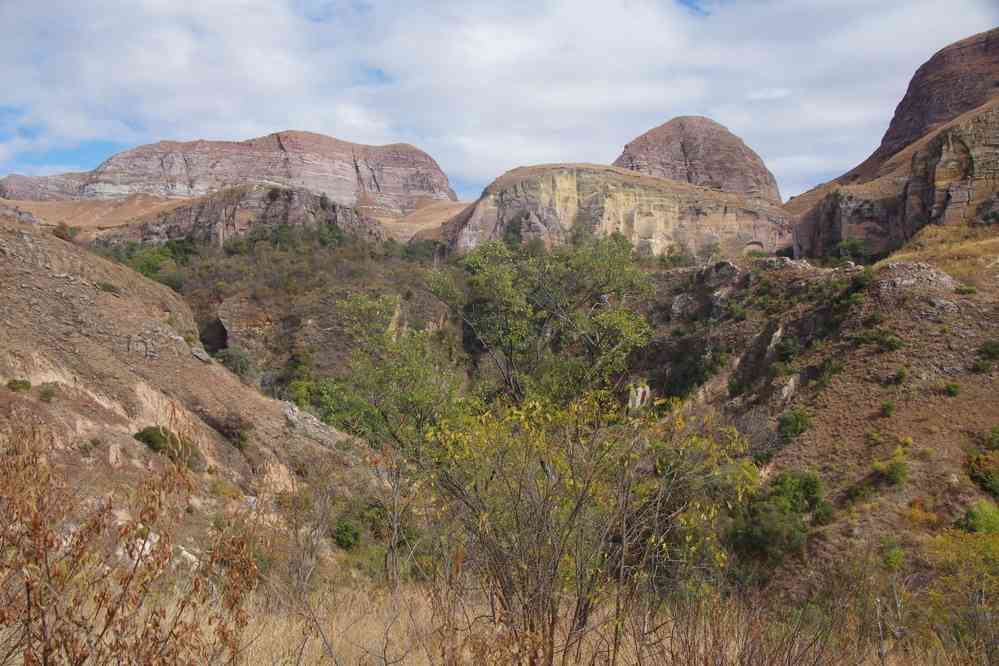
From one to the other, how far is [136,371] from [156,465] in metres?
4.62

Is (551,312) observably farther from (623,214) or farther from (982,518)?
(623,214)

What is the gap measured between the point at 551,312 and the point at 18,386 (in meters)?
10.6

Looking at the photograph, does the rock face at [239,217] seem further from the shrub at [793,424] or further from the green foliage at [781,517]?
the green foliage at [781,517]

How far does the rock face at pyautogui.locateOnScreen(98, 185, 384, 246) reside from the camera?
173ft

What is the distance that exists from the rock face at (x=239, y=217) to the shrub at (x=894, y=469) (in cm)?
4566

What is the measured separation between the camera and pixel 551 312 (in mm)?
12477

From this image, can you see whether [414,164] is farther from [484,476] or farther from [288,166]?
[484,476]

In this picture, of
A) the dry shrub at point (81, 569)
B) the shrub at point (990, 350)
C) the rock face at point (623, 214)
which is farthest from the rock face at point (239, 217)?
the dry shrub at point (81, 569)

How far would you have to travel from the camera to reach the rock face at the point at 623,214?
5816 cm

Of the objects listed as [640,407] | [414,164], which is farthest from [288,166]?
[640,407]

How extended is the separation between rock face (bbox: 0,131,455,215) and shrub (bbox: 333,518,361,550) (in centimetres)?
7814

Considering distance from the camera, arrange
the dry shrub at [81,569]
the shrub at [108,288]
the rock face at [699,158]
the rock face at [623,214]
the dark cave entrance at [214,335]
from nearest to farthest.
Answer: the dry shrub at [81,569]
the shrub at [108,288]
the dark cave entrance at [214,335]
the rock face at [623,214]
the rock face at [699,158]

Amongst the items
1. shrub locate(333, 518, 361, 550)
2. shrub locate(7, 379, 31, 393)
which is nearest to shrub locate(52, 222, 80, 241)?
shrub locate(7, 379, 31, 393)

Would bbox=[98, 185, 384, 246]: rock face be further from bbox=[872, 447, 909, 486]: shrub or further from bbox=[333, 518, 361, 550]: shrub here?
bbox=[872, 447, 909, 486]: shrub
